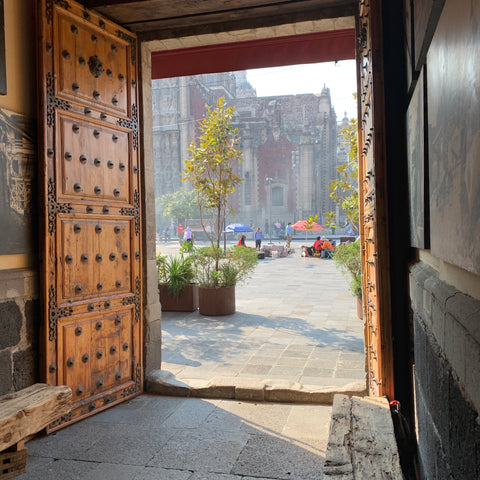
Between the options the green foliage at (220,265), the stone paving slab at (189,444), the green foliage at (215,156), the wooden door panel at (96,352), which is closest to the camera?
the stone paving slab at (189,444)

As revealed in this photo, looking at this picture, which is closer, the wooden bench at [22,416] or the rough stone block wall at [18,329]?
the wooden bench at [22,416]

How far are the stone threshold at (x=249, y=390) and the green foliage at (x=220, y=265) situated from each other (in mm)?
4226

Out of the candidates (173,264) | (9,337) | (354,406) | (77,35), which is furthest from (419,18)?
(173,264)

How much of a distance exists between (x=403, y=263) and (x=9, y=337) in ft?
8.48

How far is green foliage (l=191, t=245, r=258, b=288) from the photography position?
27.7 ft

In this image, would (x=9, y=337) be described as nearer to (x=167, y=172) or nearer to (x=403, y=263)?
(x=403, y=263)

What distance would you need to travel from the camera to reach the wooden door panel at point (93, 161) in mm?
3543

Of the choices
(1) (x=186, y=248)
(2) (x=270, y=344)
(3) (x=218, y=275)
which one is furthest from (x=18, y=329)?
(1) (x=186, y=248)

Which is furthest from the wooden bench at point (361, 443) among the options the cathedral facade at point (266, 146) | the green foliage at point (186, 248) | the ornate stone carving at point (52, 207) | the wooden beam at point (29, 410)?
the cathedral facade at point (266, 146)

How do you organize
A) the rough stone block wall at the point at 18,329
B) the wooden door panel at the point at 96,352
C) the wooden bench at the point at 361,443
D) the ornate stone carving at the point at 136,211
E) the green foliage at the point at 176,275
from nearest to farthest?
the wooden bench at the point at 361,443
the rough stone block wall at the point at 18,329
the wooden door panel at the point at 96,352
the ornate stone carving at the point at 136,211
the green foliage at the point at 176,275

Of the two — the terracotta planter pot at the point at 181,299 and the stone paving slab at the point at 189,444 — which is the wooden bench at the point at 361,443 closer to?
the stone paving slab at the point at 189,444

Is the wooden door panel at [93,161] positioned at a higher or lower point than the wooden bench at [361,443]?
higher

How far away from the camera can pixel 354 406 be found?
2557 millimetres

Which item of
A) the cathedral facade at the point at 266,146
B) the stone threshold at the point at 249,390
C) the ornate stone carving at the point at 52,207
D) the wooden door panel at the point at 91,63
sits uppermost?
the cathedral facade at the point at 266,146
